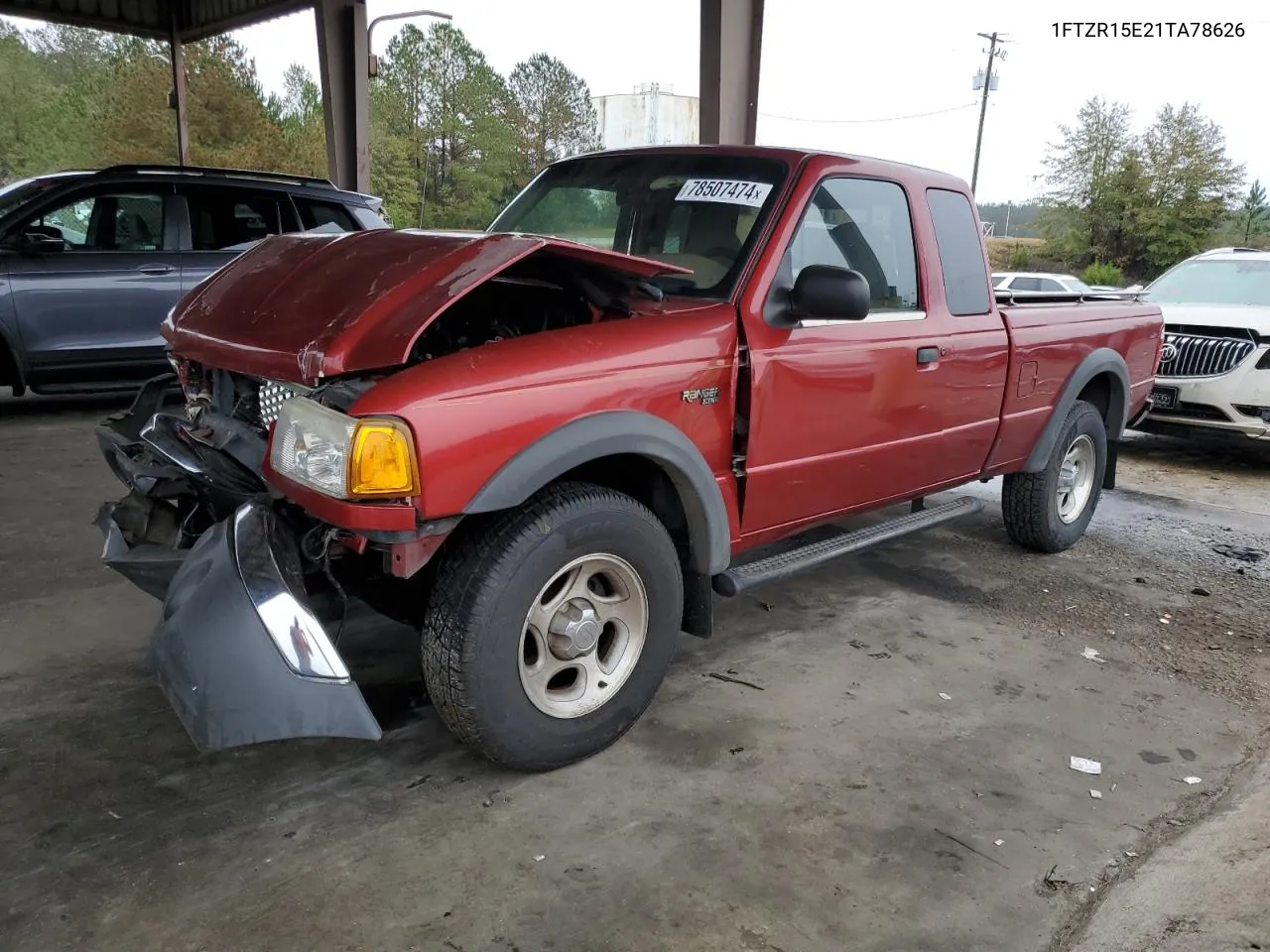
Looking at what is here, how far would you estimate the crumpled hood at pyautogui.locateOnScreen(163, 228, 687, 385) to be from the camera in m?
2.52

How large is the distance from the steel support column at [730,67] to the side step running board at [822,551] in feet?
18.7

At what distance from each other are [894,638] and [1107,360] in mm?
2218

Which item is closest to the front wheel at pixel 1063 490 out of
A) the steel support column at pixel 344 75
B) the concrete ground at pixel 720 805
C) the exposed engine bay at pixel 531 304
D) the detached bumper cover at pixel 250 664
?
the concrete ground at pixel 720 805

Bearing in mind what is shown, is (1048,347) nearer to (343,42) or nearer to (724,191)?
(724,191)

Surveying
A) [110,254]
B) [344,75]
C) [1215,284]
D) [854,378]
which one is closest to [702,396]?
[854,378]

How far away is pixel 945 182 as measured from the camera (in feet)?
13.8

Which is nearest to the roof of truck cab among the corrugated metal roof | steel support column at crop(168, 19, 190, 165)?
the corrugated metal roof

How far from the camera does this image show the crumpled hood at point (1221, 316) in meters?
7.56

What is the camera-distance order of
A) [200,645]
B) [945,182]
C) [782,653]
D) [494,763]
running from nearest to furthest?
1. [200,645]
2. [494,763]
3. [782,653]
4. [945,182]

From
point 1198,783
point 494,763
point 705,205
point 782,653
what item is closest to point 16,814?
point 494,763

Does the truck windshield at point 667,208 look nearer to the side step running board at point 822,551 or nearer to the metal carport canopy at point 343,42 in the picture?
the side step running board at point 822,551

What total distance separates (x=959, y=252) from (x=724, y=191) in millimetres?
1325

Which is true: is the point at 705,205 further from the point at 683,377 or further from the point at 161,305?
the point at 161,305

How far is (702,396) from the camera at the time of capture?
3021 mm
